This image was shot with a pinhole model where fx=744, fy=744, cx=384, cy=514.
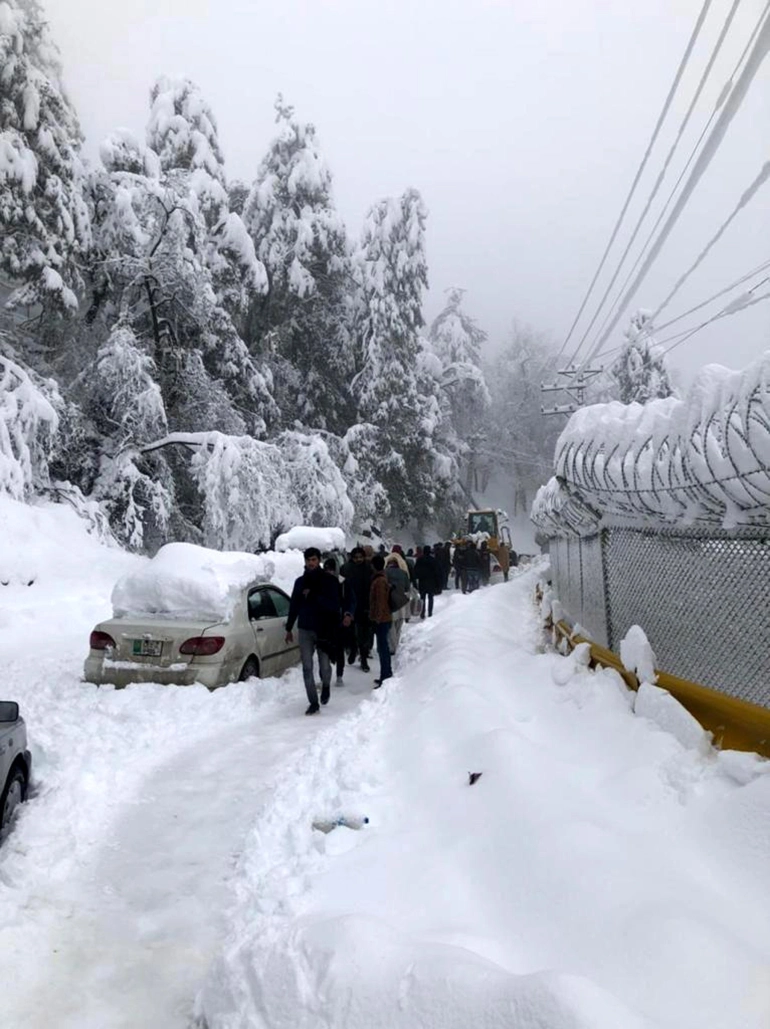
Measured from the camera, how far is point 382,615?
366 inches

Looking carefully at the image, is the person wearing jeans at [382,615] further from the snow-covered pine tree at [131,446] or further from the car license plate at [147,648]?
the snow-covered pine tree at [131,446]

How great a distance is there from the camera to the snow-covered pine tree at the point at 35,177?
18.4 meters

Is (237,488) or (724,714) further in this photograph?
(237,488)

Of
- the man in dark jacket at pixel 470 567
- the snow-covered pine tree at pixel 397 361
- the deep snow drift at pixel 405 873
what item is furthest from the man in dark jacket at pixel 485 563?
the deep snow drift at pixel 405 873

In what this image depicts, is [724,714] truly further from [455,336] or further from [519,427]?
[519,427]

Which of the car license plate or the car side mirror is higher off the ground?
the car side mirror

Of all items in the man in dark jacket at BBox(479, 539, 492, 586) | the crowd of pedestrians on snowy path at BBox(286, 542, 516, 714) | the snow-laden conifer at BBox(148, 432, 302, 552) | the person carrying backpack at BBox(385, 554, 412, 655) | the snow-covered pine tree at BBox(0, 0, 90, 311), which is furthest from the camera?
the man in dark jacket at BBox(479, 539, 492, 586)

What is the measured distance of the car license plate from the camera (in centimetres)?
790

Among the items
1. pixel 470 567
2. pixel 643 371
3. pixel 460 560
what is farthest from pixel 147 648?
pixel 643 371

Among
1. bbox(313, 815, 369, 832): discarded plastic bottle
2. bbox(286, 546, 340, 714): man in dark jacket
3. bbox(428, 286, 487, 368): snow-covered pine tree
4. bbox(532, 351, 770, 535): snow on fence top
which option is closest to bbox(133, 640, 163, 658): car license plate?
bbox(286, 546, 340, 714): man in dark jacket

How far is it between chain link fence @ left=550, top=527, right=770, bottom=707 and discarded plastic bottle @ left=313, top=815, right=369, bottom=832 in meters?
2.24

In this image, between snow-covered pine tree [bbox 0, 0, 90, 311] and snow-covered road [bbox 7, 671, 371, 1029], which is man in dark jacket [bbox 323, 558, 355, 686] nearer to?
snow-covered road [bbox 7, 671, 371, 1029]

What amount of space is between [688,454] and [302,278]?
28688mm

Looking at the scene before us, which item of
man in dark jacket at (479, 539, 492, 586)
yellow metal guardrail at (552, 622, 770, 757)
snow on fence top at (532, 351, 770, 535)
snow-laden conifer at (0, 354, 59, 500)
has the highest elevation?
snow-laden conifer at (0, 354, 59, 500)
